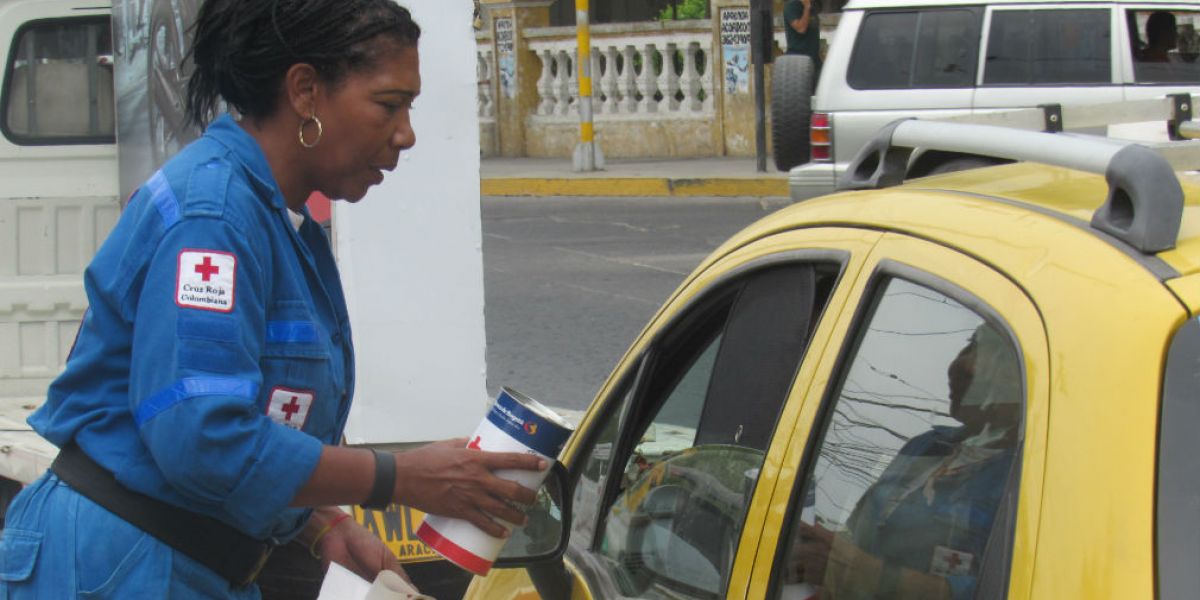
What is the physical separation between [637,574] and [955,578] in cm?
82

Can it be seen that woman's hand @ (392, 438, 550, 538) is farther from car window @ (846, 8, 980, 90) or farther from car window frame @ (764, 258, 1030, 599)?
car window @ (846, 8, 980, 90)

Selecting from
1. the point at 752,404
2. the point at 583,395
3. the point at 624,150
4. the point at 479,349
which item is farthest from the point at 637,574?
the point at 624,150

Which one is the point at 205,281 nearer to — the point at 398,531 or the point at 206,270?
the point at 206,270

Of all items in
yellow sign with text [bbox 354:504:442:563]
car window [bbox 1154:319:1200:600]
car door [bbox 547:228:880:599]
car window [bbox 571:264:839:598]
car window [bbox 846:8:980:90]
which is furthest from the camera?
car window [bbox 846:8:980:90]

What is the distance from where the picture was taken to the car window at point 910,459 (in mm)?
1792

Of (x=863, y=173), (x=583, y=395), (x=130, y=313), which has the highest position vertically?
(x=863, y=173)

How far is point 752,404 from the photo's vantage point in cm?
236

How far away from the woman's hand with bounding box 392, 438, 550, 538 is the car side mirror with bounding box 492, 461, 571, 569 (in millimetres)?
176

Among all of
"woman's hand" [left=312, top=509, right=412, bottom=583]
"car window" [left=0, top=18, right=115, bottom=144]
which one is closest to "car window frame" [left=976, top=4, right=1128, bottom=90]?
"car window" [left=0, top=18, right=115, bottom=144]

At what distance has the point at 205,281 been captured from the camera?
6.69ft

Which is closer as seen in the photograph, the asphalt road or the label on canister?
the label on canister

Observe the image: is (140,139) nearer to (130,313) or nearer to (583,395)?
(583,395)

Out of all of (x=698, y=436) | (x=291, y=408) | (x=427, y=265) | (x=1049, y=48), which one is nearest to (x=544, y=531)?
(x=698, y=436)

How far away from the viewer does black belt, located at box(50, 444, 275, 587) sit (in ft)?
7.14
